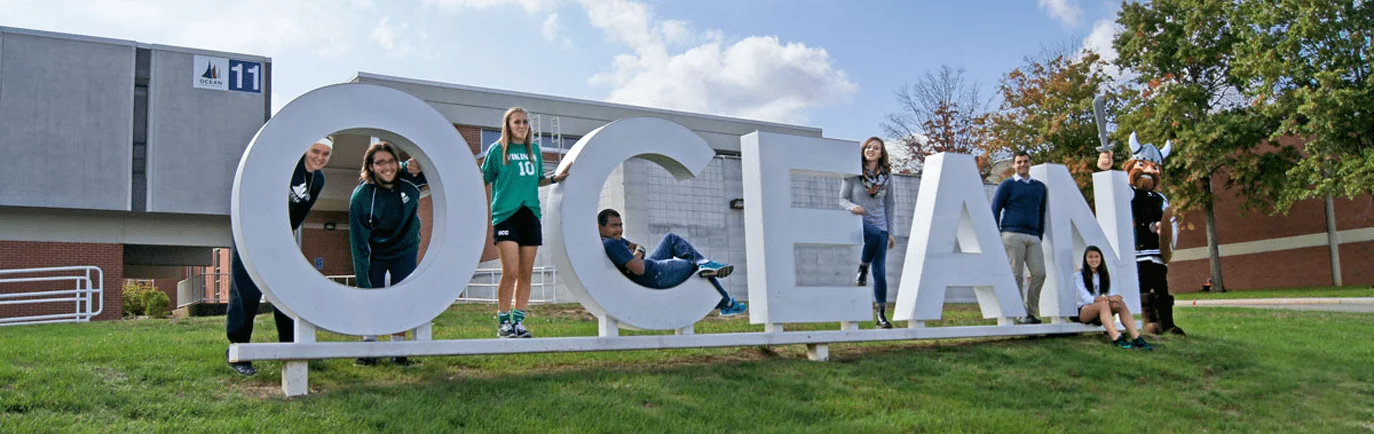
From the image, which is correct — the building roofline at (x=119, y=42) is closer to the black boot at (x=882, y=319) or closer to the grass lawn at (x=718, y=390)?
the grass lawn at (x=718, y=390)

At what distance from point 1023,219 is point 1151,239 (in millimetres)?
1679

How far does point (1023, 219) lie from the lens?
8.77 m

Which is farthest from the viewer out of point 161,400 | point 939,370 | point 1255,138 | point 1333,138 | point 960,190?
point 1255,138

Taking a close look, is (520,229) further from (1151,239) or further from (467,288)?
(467,288)

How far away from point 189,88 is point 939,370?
78.6 feet

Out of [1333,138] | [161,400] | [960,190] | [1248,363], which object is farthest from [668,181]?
[1333,138]

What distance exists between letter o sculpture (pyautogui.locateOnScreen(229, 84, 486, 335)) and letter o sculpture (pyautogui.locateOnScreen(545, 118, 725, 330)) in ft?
1.97

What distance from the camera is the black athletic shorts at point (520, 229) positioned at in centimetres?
614

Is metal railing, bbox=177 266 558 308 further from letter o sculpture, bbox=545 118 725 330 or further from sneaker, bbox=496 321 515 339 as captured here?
sneaker, bbox=496 321 515 339

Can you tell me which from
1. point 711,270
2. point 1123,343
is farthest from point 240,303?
point 1123,343

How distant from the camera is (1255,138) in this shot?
26047mm

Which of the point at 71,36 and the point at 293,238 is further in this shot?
the point at 71,36

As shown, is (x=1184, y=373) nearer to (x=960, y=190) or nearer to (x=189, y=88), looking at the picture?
(x=960, y=190)

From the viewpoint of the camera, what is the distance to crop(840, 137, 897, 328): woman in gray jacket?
798cm
